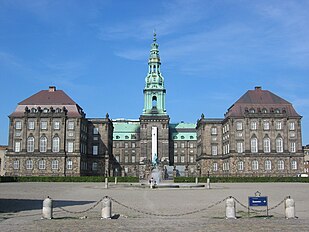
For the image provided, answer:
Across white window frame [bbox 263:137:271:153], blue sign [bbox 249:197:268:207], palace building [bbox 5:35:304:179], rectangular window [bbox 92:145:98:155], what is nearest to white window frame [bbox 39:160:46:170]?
palace building [bbox 5:35:304:179]

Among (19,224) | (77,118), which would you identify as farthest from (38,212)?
(77,118)

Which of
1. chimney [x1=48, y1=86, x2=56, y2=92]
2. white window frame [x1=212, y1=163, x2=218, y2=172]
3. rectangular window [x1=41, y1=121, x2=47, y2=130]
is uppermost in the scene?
chimney [x1=48, y1=86, x2=56, y2=92]

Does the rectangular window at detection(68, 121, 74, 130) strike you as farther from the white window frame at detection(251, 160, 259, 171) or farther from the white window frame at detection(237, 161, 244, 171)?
the white window frame at detection(251, 160, 259, 171)

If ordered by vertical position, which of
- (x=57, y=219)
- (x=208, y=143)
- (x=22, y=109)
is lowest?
(x=57, y=219)

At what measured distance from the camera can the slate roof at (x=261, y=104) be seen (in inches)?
3684

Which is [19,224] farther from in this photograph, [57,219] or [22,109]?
[22,109]

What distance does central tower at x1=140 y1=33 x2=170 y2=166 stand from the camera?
126 m

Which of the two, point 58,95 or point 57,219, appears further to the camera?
point 58,95

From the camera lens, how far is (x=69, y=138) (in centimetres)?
9175

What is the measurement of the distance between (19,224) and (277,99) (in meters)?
84.7

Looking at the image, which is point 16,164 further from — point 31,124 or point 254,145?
point 254,145

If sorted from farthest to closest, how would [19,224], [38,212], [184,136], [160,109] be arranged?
[184,136]
[160,109]
[38,212]
[19,224]

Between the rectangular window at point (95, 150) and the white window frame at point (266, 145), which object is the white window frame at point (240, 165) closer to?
the white window frame at point (266, 145)

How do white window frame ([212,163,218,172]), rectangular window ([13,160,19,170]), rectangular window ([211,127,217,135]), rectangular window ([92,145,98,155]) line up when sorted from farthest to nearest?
rectangular window ([211,127,217,135]) → rectangular window ([92,145,98,155]) → white window frame ([212,163,218,172]) → rectangular window ([13,160,19,170])
